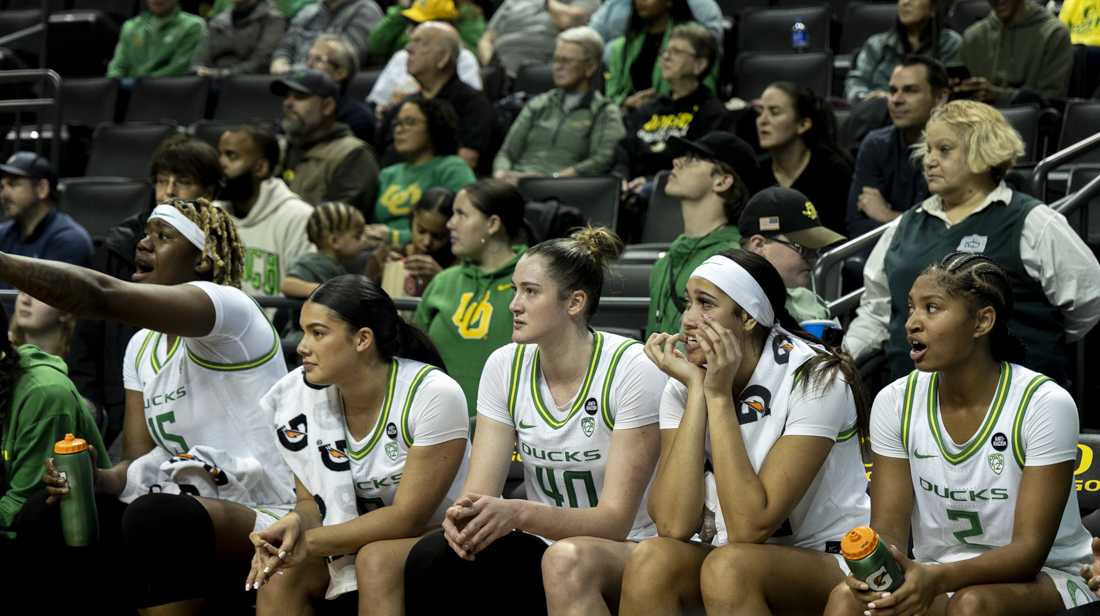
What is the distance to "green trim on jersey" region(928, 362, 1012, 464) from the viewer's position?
359 cm

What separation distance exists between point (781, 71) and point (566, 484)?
4.82 meters

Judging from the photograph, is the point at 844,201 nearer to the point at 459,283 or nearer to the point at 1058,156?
the point at 1058,156

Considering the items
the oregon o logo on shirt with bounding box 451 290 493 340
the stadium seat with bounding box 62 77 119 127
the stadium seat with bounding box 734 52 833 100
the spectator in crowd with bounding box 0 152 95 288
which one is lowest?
the stadium seat with bounding box 62 77 119 127

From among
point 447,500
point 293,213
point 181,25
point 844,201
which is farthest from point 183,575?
point 181,25

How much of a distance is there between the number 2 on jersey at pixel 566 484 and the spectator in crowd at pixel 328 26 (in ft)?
20.8

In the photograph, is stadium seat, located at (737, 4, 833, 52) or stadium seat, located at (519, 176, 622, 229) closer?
stadium seat, located at (519, 176, 622, 229)

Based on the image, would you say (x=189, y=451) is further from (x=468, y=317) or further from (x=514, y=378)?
(x=468, y=317)

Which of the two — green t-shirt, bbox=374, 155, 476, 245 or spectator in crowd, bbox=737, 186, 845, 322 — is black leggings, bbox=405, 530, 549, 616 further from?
green t-shirt, bbox=374, 155, 476, 245

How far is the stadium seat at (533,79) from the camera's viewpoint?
349 inches

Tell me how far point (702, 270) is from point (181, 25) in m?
7.22

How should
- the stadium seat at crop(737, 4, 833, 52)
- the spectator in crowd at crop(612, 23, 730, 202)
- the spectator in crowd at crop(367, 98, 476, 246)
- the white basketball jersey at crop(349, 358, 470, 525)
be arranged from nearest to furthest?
1. the white basketball jersey at crop(349, 358, 470, 525)
2. the spectator in crowd at crop(367, 98, 476, 246)
3. the spectator in crowd at crop(612, 23, 730, 202)
4. the stadium seat at crop(737, 4, 833, 52)

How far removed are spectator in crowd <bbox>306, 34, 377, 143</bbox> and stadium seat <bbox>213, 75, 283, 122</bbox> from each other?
0.33 meters

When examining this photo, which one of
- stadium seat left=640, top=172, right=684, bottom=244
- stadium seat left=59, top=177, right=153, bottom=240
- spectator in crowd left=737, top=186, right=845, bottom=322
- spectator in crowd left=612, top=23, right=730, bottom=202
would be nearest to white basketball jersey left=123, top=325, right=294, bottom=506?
spectator in crowd left=737, top=186, right=845, bottom=322

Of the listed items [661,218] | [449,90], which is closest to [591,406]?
[661,218]
